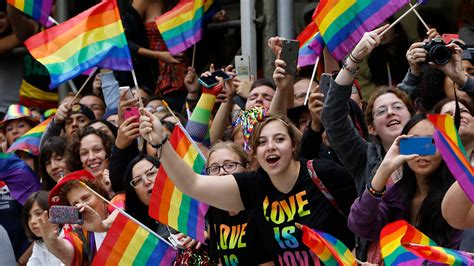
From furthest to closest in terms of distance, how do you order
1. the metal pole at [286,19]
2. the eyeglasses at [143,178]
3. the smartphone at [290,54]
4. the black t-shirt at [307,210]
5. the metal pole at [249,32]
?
1. the metal pole at [249,32]
2. the metal pole at [286,19]
3. the eyeglasses at [143,178]
4. the smartphone at [290,54]
5. the black t-shirt at [307,210]

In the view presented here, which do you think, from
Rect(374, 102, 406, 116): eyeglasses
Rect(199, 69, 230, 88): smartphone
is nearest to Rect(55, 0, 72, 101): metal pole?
Rect(199, 69, 230, 88): smartphone

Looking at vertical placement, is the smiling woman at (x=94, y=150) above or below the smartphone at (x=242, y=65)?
below

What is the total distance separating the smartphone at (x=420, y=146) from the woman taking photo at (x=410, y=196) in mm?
40

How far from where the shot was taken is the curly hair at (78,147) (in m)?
9.38

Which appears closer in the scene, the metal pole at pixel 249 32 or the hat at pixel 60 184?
the hat at pixel 60 184

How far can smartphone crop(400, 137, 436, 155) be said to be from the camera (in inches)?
241

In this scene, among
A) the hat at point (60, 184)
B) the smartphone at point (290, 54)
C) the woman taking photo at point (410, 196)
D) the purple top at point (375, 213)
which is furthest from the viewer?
the hat at point (60, 184)

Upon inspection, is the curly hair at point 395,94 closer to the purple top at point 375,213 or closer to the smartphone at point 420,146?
the purple top at point 375,213

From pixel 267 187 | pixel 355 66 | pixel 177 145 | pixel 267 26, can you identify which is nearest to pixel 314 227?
pixel 267 187

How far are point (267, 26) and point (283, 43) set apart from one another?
2.25 metres

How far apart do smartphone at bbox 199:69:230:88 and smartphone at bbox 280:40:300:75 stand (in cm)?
108

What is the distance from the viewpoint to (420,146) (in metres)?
6.11

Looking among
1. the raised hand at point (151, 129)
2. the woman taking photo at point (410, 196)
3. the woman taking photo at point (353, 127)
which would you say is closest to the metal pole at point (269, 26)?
the woman taking photo at point (353, 127)

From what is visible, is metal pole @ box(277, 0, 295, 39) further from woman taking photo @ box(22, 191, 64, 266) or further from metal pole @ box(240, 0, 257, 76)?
woman taking photo @ box(22, 191, 64, 266)
